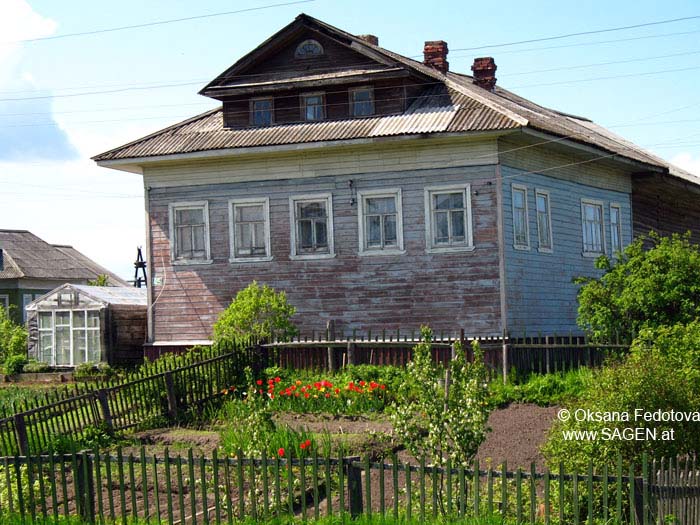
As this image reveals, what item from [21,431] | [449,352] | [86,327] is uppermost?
[86,327]

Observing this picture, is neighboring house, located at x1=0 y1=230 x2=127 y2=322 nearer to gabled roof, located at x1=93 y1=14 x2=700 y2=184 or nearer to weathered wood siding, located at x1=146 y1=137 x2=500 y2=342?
weathered wood siding, located at x1=146 y1=137 x2=500 y2=342

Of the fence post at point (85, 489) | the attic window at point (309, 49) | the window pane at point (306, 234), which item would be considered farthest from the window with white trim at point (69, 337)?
the fence post at point (85, 489)

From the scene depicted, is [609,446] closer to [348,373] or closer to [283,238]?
[348,373]

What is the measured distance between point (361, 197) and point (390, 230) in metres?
1.02

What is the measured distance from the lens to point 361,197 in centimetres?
2561

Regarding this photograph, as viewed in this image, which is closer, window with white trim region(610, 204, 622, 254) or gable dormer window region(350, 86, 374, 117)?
gable dormer window region(350, 86, 374, 117)

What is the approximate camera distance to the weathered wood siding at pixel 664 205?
32.0 metres

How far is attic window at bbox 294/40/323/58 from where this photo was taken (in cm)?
2703

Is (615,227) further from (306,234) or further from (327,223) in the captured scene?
(306,234)

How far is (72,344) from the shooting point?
29438mm

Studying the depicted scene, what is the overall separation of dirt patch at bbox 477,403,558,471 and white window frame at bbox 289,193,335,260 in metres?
8.03

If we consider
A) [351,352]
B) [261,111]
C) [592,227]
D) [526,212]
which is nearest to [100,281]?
[261,111]

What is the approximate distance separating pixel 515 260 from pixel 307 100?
21.0 ft

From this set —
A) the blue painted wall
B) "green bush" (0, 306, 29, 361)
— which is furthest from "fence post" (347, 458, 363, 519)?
"green bush" (0, 306, 29, 361)
